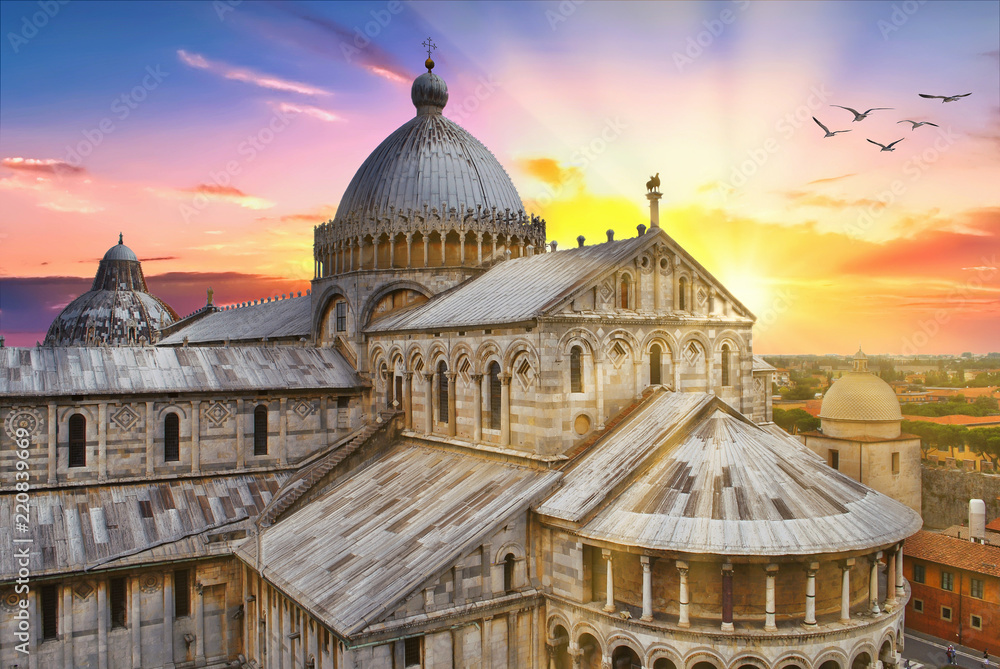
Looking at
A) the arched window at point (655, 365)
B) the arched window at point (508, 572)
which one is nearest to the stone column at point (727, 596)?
the arched window at point (508, 572)

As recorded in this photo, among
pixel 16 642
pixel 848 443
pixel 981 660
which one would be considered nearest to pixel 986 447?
pixel 848 443

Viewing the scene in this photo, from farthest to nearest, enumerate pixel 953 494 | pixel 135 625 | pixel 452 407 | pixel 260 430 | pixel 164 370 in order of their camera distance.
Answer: pixel 953 494, pixel 260 430, pixel 164 370, pixel 452 407, pixel 135 625

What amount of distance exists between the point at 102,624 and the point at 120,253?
7766 cm

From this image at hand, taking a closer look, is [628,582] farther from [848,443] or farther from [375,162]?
[848,443]

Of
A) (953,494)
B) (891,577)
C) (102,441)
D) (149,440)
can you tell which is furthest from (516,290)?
(953,494)

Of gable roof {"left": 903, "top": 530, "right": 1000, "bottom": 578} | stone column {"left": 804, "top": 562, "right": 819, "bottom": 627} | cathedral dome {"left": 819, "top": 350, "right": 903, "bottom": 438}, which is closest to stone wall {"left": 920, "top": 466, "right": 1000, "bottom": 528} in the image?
cathedral dome {"left": 819, "top": 350, "right": 903, "bottom": 438}

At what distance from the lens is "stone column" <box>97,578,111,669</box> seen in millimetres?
27703

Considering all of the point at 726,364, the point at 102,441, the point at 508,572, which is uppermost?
the point at 726,364

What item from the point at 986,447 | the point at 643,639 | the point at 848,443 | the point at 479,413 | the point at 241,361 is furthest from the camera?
the point at 986,447

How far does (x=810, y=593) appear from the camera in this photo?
2027 cm

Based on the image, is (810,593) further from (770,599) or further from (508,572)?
(508,572)

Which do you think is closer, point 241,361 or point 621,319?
point 621,319

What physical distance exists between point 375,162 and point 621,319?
1893 centimetres

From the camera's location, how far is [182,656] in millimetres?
29266
